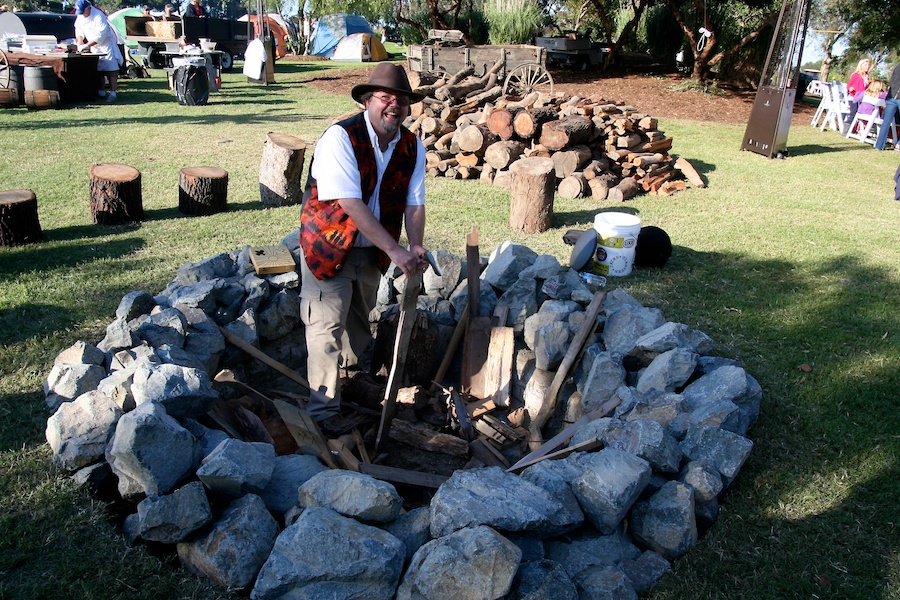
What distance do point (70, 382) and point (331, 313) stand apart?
137 centimetres

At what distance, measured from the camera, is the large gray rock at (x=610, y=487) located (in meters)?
2.79

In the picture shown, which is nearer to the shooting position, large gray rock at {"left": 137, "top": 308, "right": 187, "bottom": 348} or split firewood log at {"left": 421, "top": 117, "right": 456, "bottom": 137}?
large gray rock at {"left": 137, "top": 308, "right": 187, "bottom": 348}

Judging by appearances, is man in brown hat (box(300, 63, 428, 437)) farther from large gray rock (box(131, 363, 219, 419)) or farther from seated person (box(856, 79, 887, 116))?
seated person (box(856, 79, 887, 116))

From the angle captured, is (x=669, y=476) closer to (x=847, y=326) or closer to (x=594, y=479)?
(x=594, y=479)

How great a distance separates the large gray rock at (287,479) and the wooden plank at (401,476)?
0.87 feet

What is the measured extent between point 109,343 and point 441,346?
212cm

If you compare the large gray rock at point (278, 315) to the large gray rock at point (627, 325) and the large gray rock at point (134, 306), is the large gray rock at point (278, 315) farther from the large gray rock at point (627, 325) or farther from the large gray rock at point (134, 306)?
the large gray rock at point (627, 325)

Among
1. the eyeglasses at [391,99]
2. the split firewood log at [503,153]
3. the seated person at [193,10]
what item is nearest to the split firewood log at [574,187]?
the split firewood log at [503,153]

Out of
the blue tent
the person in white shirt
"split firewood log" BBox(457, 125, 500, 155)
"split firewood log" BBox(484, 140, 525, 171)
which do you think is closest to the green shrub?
the blue tent

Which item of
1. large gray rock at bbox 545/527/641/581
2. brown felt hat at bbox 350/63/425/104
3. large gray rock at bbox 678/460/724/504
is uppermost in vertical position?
brown felt hat at bbox 350/63/425/104

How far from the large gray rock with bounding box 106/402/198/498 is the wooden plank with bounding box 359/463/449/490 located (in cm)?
90

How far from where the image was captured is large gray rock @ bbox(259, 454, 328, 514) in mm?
2848

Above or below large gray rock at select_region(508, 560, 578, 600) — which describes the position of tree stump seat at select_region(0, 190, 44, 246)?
above

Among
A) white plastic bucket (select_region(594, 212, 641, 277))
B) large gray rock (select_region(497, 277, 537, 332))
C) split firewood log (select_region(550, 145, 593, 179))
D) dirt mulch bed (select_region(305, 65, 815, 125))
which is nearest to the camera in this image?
large gray rock (select_region(497, 277, 537, 332))
